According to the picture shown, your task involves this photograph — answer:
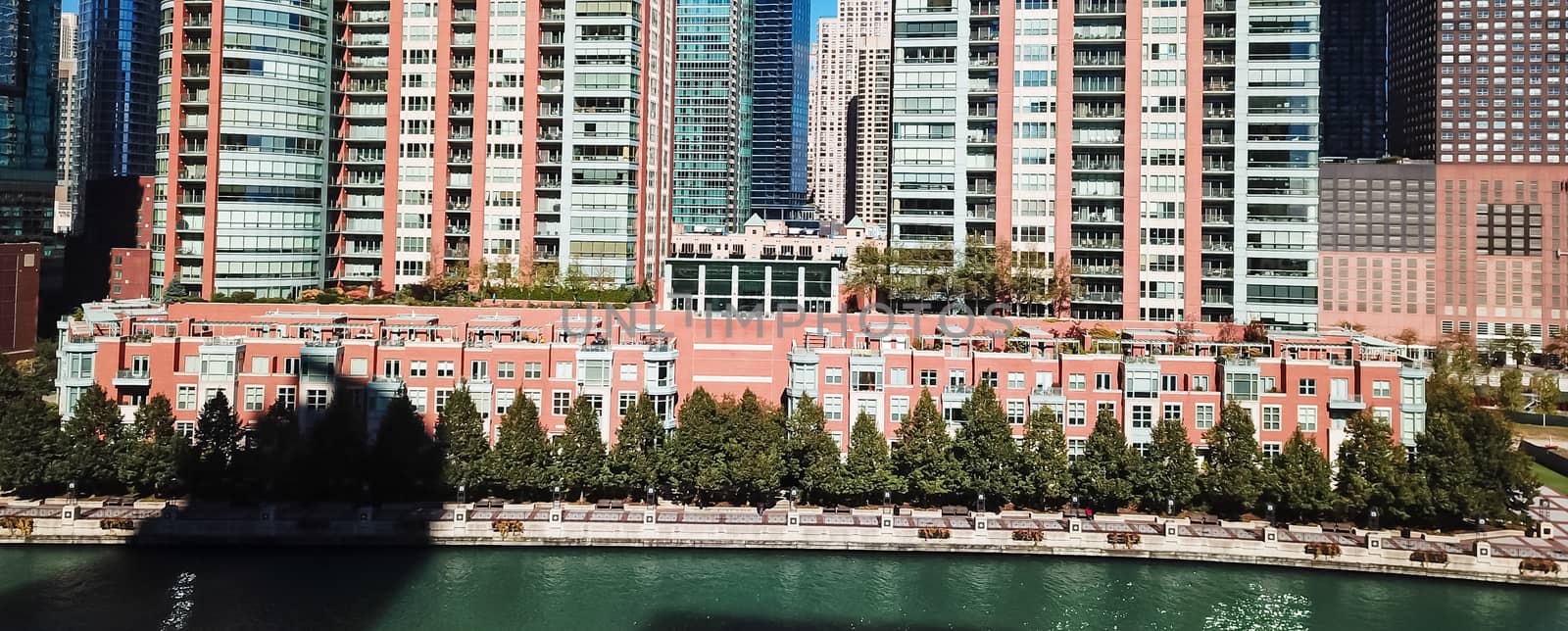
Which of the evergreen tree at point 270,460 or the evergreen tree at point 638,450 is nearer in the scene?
the evergreen tree at point 270,460

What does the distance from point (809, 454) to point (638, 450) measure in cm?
1175

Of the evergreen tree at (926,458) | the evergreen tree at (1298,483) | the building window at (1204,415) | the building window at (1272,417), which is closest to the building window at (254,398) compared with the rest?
the evergreen tree at (926,458)

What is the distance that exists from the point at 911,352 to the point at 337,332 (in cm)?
4238

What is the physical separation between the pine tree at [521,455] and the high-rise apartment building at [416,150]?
35.9 meters

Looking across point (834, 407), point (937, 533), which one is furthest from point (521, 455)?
point (937, 533)

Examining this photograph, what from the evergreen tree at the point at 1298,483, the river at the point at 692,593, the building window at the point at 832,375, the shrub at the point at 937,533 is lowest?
the river at the point at 692,593

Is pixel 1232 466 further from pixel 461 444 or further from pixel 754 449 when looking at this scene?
pixel 461 444

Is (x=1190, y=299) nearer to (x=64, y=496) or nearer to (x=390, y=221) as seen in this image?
(x=390, y=221)

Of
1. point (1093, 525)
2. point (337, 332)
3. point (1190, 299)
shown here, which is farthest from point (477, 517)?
point (1190, 299)

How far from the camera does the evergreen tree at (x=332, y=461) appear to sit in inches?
2990

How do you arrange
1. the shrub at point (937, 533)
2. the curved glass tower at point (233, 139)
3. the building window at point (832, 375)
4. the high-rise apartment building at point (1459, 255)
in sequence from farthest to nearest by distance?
the high-rise apartment building at point (1459, 255)
the curved glass tower at point (233, 139)
the building window at point (832, 375)
the shrub at point (937, 533)

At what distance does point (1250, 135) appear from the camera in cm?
10644

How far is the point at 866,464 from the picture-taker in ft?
252

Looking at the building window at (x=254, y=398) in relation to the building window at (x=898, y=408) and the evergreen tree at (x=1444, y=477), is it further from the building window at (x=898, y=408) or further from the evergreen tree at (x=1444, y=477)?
the evergreen tree at (x=1444, y=477)
